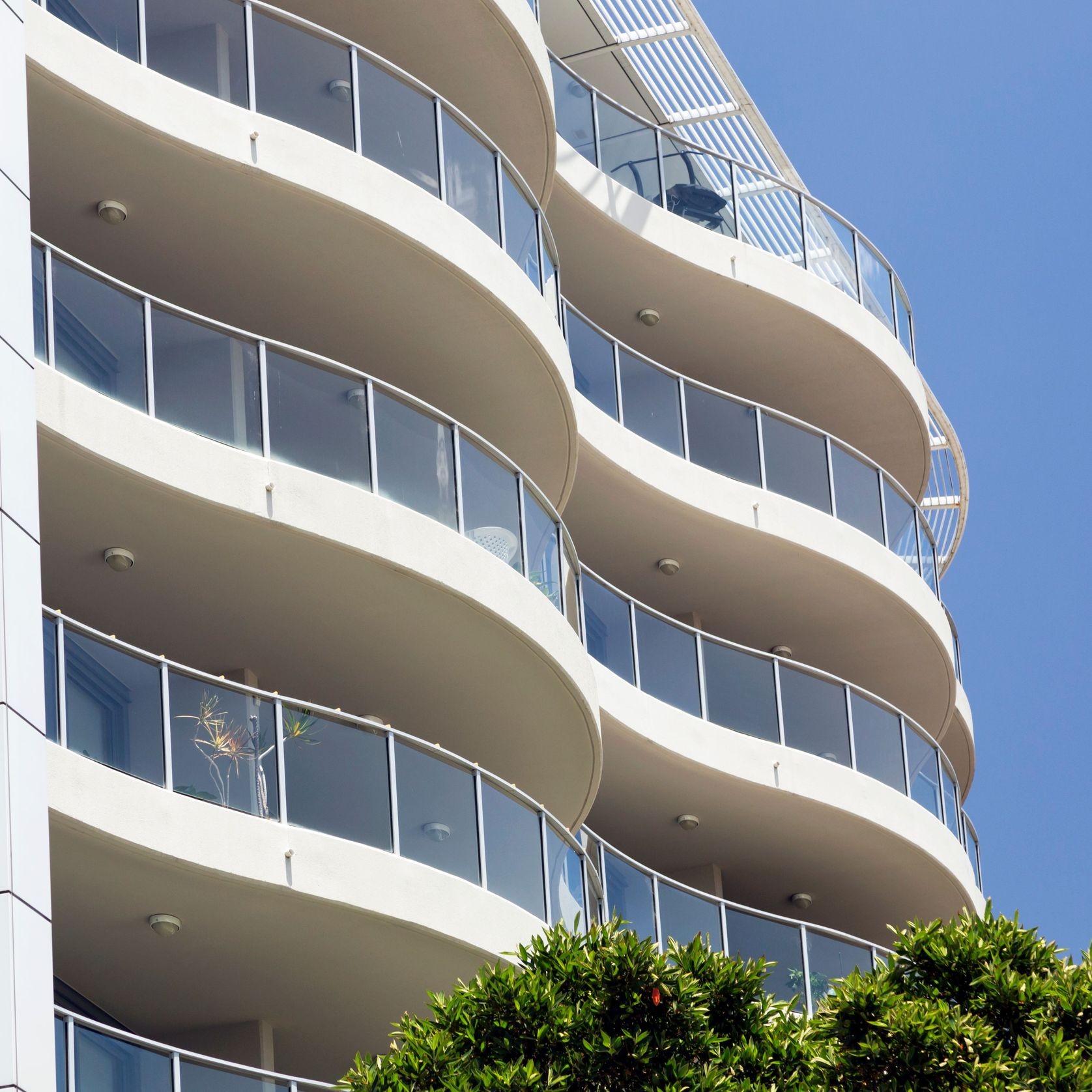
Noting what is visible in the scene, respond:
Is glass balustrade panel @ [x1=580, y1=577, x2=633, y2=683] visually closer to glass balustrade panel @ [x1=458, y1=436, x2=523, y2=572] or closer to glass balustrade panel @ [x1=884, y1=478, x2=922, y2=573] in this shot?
glass balustrade panel @ [x1=458, y1=436, x2=523, y2=572]

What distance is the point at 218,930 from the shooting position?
16.0 m

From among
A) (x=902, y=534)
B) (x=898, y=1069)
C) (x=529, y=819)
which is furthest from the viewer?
(x=902, y=534)

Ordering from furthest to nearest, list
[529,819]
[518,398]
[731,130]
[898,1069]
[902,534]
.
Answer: [731,130]
[902,534]
[518,398]
[529,819]
[898,1069]

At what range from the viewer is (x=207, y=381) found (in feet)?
53.4

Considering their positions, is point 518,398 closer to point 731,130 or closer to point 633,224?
point 633,224

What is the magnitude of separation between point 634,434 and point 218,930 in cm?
994

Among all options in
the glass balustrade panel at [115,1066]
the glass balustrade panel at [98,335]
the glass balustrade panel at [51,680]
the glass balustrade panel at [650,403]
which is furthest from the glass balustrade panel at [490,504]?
the glass balustrade panel at [650,403]

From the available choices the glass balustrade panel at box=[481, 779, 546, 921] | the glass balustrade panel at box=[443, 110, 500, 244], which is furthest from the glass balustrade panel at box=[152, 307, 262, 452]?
the glass balustrade panel at box=[443, 110, 500, 244]

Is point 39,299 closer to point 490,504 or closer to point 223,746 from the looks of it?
point 223,746

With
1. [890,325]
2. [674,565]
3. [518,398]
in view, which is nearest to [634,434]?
[674,565]

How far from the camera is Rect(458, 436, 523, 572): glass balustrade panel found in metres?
18.1

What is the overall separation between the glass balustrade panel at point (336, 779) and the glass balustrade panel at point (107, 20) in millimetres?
5813

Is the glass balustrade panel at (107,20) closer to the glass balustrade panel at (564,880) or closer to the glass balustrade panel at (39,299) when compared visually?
the glass balustrade panel at (39,299)

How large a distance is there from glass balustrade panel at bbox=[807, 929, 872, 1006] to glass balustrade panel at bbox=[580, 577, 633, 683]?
3.41m
